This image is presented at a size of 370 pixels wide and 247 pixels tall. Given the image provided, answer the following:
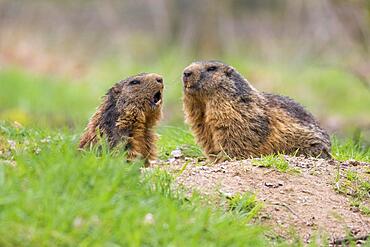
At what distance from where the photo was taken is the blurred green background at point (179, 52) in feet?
51.7

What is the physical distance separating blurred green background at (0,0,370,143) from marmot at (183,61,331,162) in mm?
5531

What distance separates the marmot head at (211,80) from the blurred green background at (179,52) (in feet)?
18.4

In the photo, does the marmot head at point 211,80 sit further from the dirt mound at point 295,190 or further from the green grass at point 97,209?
the green grass at point 97,209

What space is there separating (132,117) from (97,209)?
87.2 inches

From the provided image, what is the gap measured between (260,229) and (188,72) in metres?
2.46

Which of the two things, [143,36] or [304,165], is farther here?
[143,36]

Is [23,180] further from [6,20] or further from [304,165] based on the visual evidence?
[6,20]

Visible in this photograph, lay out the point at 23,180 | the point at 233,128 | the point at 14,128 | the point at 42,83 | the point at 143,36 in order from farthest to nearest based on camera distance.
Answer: the point at 143,36
the point at 42,83
the point at 14,128
the point at 233,128
the point at 23,180

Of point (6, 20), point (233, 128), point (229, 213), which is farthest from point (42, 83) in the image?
point (229, 213)

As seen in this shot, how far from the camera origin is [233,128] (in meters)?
7.46

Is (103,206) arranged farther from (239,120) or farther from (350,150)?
(350,150)

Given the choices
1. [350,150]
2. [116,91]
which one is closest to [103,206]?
[116,91]

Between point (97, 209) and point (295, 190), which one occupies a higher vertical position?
point (295, 190)

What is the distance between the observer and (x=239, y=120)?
7.49 m
